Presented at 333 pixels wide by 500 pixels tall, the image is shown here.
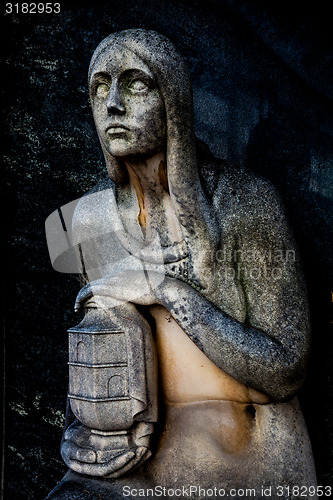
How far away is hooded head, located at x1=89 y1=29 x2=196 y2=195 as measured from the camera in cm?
229

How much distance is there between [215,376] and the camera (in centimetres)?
244

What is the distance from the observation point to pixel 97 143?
3514 mm

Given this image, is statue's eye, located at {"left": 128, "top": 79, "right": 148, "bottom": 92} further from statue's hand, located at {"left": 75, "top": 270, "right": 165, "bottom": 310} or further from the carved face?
statue's hand, located at {"left": 75, "top": 270, "right": 165, "bottom": 310}

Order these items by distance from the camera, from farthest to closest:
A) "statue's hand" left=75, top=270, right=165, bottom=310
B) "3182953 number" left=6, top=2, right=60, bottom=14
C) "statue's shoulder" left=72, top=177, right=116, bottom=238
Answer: "3182953 number" left=6, top=2, right=60, bottom=14
"statue's shoulder" left=72, top=177, right=116, bottom=238
"statue's hand" left=75, top=270, right=165, bottom=310

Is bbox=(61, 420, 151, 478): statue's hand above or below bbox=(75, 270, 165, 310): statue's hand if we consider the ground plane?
below

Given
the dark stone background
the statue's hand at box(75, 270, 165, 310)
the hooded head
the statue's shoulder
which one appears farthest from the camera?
the dark stone background

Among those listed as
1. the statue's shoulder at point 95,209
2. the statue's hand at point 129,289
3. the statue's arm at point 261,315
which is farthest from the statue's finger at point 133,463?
the statue's shoulder at point 95,209

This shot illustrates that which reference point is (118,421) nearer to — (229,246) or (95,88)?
(229,246)

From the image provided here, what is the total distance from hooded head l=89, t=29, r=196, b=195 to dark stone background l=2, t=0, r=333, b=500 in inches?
31.1

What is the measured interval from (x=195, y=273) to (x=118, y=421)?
56cm

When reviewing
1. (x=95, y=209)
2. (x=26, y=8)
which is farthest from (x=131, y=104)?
(x=26, y=8)

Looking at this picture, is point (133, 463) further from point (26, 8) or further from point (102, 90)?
point (26, 8)

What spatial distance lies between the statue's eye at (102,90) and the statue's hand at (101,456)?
1155mm

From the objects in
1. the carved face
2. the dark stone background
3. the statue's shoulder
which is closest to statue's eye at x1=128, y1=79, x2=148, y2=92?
the carved face
